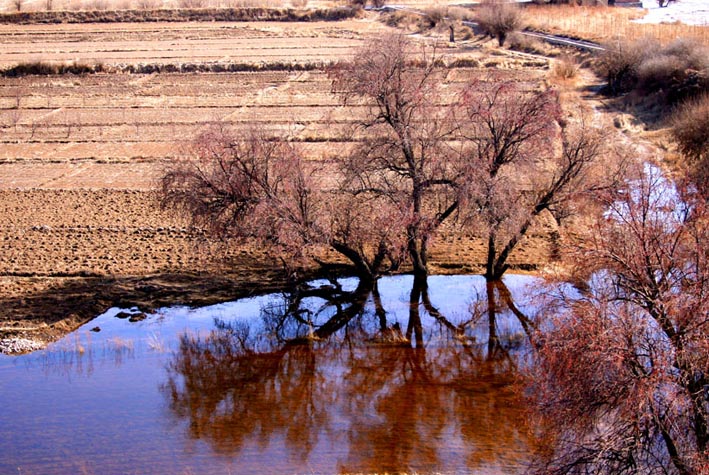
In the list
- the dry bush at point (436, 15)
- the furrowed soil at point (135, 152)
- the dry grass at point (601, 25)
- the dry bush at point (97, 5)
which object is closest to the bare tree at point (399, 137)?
the furrowed soil at point (135, 152)

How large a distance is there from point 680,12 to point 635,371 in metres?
67.5

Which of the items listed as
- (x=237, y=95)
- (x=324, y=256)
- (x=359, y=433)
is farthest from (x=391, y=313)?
(x=237, y=95)

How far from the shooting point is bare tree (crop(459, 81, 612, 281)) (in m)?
23.4

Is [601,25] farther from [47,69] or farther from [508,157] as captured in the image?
[508,157]

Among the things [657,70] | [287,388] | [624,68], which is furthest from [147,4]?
[287,388]

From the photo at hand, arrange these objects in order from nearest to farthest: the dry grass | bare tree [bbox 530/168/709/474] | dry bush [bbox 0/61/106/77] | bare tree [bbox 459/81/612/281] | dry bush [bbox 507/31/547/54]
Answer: bare tree [bbox 530/168/709/474] → bare tree [bbox 459/81/612/281] → the dry grass → dry bush [bbox 0/61/106/77] → dry bush [bbox 507/31/547/54]

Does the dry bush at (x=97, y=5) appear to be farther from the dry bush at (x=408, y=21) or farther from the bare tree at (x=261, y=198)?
the bare tree at (x=261, y=198)

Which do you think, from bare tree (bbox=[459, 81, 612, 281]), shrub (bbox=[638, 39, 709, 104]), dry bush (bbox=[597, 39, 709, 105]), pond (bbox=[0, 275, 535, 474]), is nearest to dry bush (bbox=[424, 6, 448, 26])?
dry bush (bbox=[597, 39, 709, 105])

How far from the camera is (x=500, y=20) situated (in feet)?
221

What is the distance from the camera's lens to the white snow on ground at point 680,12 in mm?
67688

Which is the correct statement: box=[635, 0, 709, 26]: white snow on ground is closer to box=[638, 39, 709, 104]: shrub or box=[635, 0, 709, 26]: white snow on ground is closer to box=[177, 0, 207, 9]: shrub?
box=[638, 39, 709, 104]: shrub

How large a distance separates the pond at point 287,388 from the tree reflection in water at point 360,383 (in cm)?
4

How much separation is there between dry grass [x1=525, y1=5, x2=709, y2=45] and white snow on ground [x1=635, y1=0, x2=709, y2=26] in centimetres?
150

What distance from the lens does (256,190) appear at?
22.7 m
